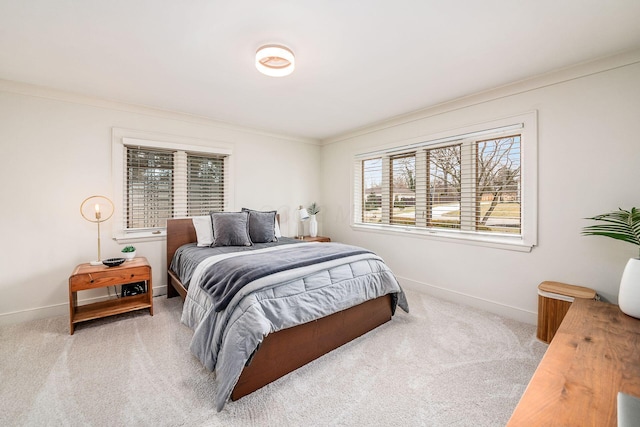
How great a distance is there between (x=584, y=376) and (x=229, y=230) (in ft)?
10.1

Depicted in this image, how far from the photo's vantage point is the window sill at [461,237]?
108 inches

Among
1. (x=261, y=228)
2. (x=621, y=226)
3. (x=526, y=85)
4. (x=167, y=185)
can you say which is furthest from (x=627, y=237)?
(x=167, y=185)

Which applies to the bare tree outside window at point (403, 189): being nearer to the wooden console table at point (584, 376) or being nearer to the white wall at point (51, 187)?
the wooden console table at point (584, 376)

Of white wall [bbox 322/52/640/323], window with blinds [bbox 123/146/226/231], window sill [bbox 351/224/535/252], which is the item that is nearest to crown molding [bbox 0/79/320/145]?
window with blinds [bbox 123/146/226/231]

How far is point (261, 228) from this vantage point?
3496 millimetres

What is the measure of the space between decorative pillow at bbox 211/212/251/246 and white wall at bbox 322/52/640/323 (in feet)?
7.98

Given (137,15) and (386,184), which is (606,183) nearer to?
(386,184)

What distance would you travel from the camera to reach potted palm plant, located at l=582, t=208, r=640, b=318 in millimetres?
1775

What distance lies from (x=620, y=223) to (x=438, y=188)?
5.41 ft

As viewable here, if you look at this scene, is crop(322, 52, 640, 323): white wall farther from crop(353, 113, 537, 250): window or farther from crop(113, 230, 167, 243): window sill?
crop(113, 230, 167, 243): window sill

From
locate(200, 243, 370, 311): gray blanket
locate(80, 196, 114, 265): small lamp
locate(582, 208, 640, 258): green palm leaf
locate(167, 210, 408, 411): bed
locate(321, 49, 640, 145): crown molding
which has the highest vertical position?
locate(321, 49, 640, 145): crown molding

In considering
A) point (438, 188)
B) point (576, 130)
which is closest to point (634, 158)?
point (576, 130)

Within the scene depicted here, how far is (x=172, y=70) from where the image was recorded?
2395 millimetres

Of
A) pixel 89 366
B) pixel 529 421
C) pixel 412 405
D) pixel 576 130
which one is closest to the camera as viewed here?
pixel 529 421
